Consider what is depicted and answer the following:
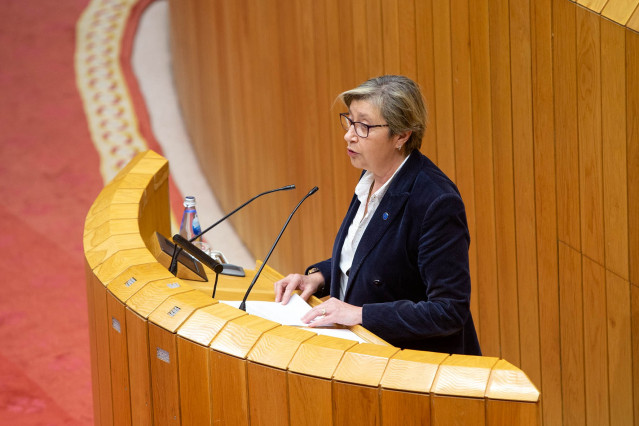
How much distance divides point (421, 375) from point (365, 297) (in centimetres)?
71

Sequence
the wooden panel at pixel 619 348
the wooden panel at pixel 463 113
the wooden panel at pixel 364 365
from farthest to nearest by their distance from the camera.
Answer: the wooden panel at pixel 463 113 < the wooden panel at pixel 619 348 < the wooden panel at pixel 364 365

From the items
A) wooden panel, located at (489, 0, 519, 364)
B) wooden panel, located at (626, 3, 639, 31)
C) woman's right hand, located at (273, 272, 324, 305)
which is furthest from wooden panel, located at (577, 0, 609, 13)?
woman's right hand, located at (273, 272, 324, 305)

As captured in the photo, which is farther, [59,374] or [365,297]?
[59,374]

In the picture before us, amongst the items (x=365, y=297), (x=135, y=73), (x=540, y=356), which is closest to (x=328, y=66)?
(x=540, y=356)

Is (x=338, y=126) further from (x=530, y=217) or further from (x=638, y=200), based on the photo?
(x=638, y=200)

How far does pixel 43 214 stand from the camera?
230 inches

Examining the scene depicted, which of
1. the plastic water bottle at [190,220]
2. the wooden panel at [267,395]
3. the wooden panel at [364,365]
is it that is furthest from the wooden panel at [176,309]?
the plastic water bottle at [190,220]

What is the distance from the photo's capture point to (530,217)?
2840mm

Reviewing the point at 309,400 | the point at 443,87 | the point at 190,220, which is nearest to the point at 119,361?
the point at 309,400

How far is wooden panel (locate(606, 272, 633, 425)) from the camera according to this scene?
100.0 inches

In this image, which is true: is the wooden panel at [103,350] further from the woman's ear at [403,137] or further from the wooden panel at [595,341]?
the wooden panel at [595,341]

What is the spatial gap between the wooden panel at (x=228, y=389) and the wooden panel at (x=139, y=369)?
0.23 m

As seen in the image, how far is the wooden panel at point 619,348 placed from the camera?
2.54 metres

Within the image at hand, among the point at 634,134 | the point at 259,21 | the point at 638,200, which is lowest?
the point at 638,200
